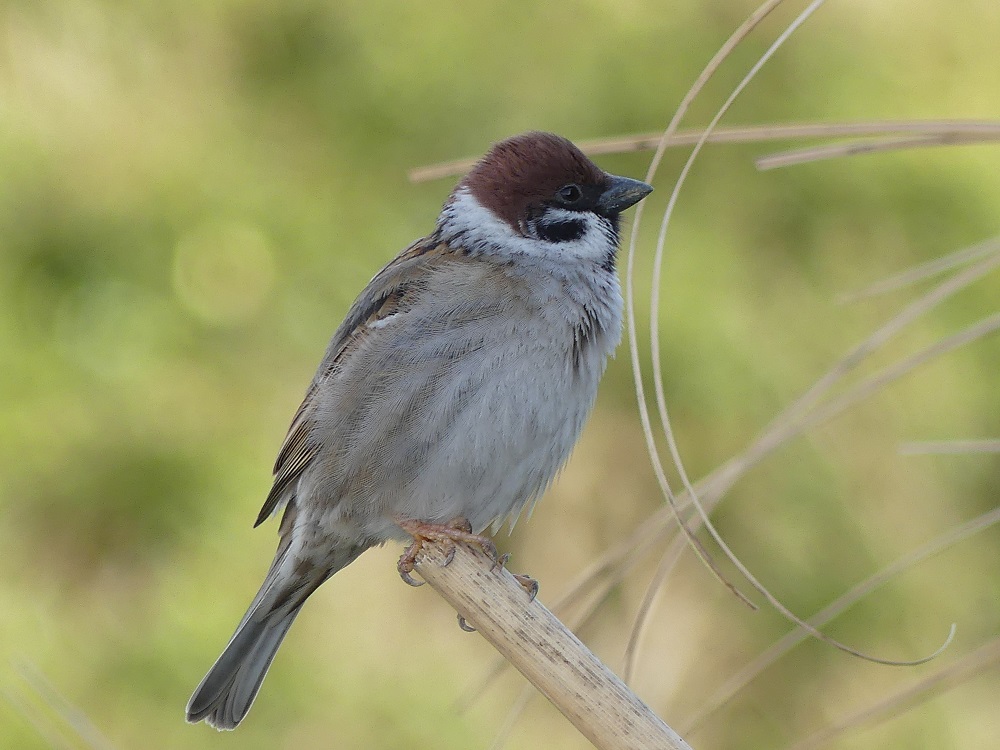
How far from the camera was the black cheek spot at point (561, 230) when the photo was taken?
243 cm

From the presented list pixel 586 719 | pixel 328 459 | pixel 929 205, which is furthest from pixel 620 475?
pixel 586 719

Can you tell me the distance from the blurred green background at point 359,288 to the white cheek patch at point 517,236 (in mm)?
1320

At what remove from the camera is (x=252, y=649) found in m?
2.48

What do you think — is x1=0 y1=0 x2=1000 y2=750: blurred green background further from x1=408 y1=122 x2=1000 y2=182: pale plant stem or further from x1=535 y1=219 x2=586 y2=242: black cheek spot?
x1=408 y1=122 x2=1000 y2=182: pale plant stem

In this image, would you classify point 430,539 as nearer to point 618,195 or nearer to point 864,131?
point 618,195

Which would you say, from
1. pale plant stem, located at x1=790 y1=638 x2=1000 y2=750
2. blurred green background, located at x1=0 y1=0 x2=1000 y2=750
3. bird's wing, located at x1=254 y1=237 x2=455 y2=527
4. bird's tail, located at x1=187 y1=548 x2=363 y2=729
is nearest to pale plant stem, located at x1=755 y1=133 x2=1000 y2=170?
pale plant stem, located at x1=790 y1=638 x2=1000 y2=750

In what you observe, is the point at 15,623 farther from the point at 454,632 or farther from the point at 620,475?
the point at 620,475

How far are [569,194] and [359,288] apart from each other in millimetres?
1445

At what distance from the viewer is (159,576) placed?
370 cm

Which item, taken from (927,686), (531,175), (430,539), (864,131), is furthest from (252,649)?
(864,131)

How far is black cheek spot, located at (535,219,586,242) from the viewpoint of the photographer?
2434 mm

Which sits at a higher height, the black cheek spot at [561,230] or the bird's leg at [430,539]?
the black cheek spot at [561,230]

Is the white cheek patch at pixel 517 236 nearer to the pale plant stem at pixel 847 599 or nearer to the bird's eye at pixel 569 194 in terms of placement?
the bird's eye at pixel 569 194

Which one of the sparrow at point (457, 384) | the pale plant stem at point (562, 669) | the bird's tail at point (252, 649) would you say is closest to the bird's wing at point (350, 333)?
the sparrow at point (457, 384)
